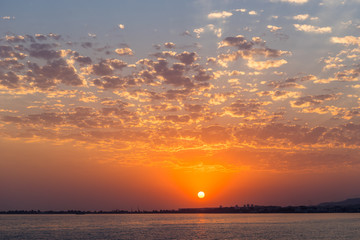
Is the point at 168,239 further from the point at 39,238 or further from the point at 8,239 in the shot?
the point at 8,239

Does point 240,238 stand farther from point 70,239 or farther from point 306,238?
point 70,239

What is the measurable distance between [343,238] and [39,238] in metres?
101

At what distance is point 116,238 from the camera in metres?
121

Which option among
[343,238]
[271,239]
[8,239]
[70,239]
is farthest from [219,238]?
[8,239]

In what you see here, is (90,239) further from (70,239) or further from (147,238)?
(147,238)

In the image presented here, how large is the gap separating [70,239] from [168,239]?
32.5m

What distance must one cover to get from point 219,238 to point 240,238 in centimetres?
702

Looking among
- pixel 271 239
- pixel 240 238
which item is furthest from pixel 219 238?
pixel 271 239

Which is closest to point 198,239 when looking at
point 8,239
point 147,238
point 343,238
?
point 147,238

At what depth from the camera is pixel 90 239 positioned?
116 meters

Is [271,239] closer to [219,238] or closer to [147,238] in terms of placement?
[219,238]

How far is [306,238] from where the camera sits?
385 ft

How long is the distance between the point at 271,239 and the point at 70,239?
216ft

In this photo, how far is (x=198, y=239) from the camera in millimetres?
117625
